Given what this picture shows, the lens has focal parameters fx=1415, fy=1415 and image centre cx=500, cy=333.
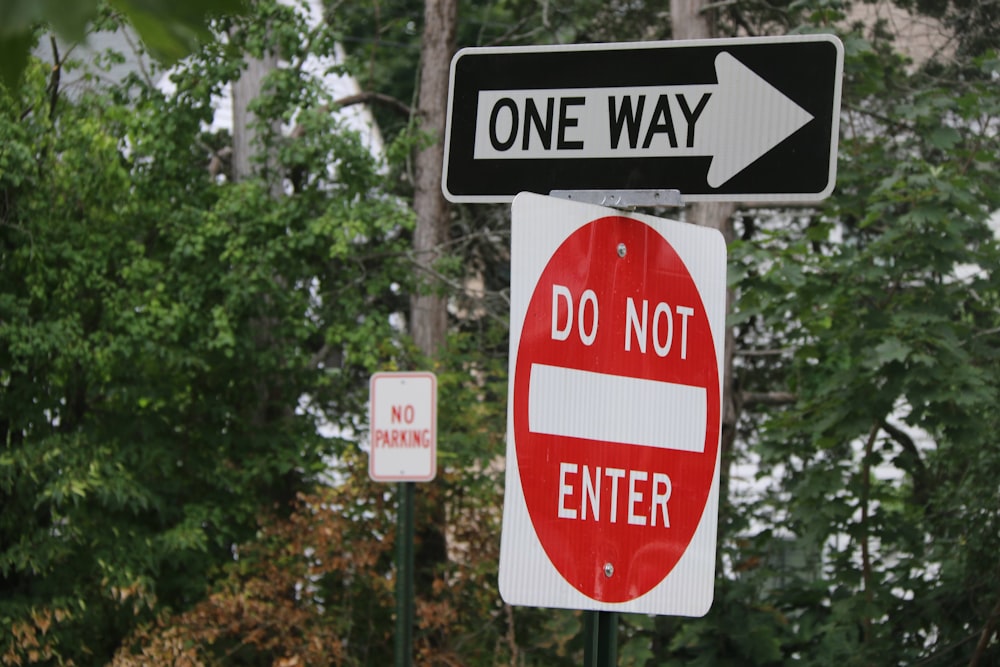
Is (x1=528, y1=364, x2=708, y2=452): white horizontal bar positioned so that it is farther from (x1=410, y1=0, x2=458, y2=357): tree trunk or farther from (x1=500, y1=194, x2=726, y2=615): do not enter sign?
(x1=410, y1=0, x2=458, y2=357): tree trunk

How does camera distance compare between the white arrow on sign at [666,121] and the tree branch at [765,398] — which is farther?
the tree branch at [765,398]

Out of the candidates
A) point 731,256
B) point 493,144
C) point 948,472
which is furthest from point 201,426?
point 493,144

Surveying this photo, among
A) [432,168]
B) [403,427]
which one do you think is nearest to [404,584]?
[403,427]

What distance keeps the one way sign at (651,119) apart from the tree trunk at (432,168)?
1270 cm

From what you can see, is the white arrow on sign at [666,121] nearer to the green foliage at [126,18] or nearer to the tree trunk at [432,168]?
the green foliage at [126,18]

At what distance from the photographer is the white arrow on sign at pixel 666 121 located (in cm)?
265

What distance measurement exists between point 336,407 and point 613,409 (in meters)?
10.9

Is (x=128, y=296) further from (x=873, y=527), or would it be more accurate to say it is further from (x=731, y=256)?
(x=873, y=527)

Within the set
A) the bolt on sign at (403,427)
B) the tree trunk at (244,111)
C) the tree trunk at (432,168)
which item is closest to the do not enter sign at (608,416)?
the bolt on sign at (403,427)

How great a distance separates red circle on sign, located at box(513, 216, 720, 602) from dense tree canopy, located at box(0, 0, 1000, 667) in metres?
5.71

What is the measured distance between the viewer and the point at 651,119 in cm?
269

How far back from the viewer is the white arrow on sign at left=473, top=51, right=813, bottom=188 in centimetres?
265

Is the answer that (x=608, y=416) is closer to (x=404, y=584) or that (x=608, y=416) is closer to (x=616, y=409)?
(x=616, y=409)

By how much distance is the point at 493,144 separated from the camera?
279 centimetres
